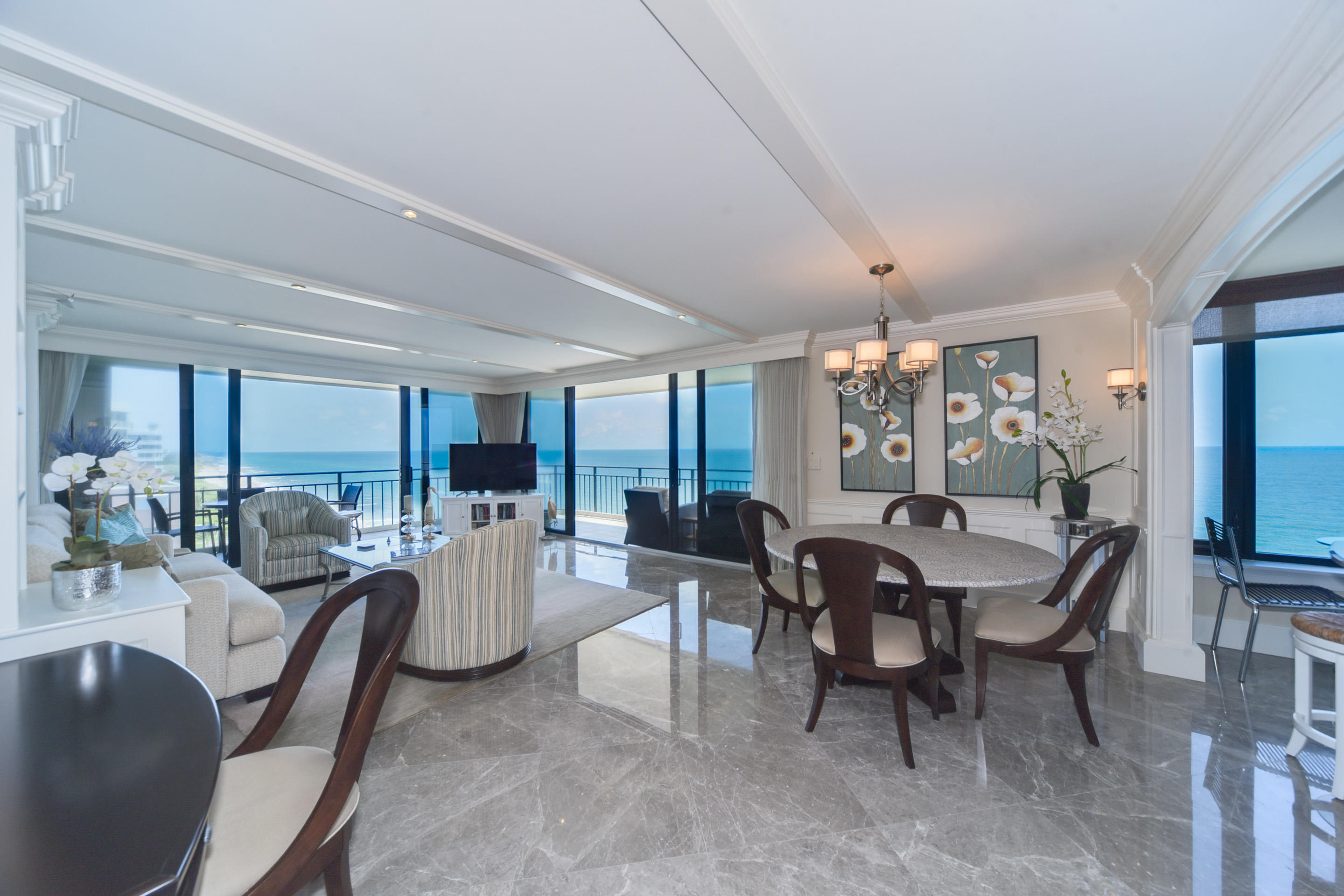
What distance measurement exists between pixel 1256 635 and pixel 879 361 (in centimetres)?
309

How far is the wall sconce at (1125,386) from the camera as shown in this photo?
3236 millimetres

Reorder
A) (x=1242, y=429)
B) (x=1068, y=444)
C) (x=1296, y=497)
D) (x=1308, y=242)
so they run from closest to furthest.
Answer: (x=1308, y=242) → (x=1296, y=497) → (x=1242, y=429) → (x=1068, y=444)

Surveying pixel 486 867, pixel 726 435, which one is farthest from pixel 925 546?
pixel 726 435

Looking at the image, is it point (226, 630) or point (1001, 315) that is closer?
point (226, 630)

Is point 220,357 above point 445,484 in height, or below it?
above

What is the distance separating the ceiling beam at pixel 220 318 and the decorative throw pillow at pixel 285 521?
1.71 metres

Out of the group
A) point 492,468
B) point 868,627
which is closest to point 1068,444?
point 868,627

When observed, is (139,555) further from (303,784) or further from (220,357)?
(220,357)

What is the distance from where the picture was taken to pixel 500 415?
8.02 meters

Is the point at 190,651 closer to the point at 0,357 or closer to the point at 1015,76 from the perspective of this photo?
the point at 0,357

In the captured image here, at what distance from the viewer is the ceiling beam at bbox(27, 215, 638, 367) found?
2.48m

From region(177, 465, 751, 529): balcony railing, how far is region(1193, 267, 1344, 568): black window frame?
3.72 meters

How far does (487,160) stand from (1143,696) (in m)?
4.03

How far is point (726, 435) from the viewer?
5.73m
